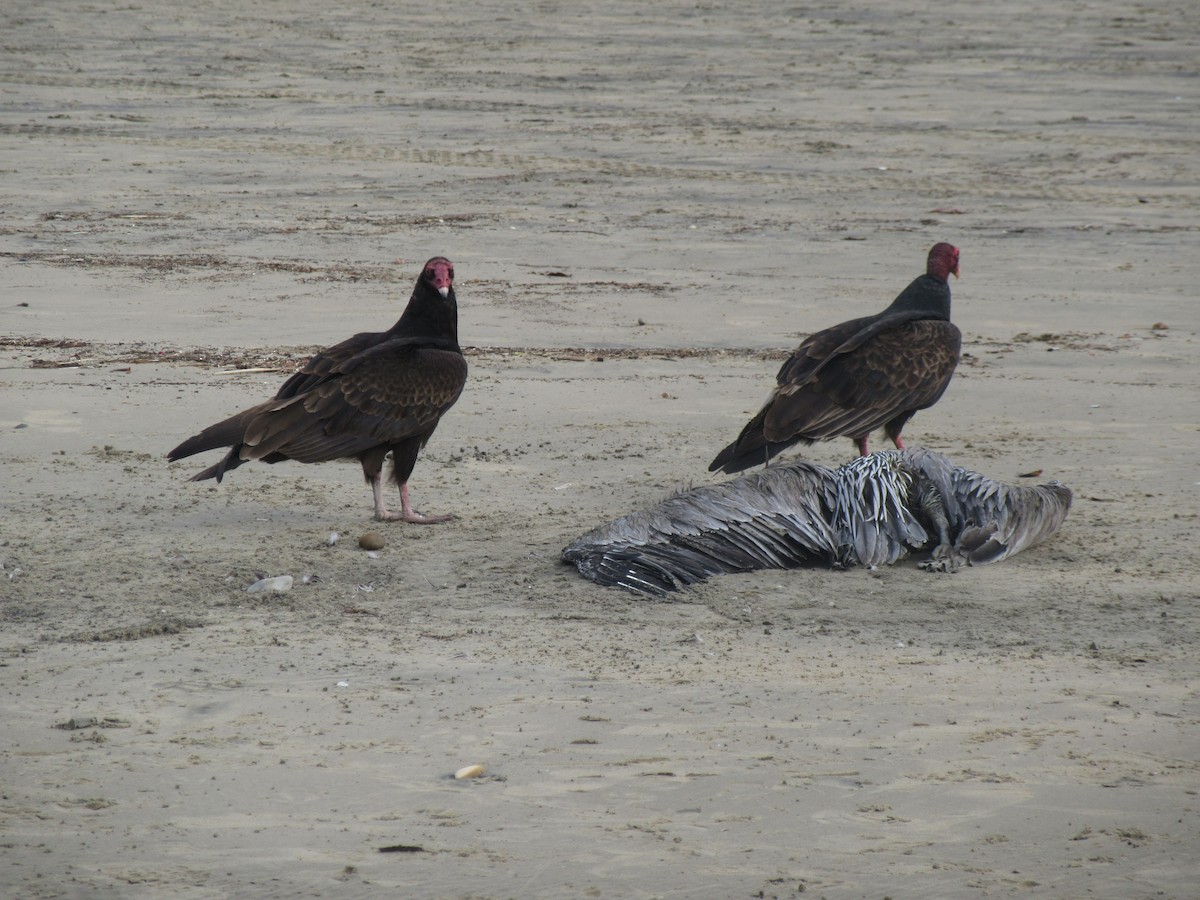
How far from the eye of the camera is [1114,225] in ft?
36.6

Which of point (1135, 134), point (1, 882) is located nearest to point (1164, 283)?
point (1135, 134)

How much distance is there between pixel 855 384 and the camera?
6078mm

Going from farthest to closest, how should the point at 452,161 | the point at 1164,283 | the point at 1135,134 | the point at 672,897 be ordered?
1. the point at 1135,134
2. the point at 452,161
3. the point at 1164,283
4. the point at 672,897

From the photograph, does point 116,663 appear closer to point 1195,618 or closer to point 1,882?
point 1,882

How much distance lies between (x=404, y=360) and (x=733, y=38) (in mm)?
12184

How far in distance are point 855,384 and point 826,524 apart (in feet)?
4.49

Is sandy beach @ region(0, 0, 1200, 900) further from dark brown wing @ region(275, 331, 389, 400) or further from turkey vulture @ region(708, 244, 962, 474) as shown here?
dark brown wing @ region(275, 331, 389, 400)

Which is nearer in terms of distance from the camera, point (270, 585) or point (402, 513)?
point (270, 585)

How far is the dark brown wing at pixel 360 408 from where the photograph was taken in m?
5.35

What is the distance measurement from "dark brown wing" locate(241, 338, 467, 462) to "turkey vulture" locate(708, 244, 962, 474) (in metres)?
1.07

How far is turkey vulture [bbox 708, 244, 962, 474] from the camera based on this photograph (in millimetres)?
5707

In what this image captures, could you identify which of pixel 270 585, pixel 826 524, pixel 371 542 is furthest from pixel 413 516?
pixel 826 524

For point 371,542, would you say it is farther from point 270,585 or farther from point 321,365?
point 321,365

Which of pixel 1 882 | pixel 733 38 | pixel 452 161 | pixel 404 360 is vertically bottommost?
pixel 1 882
